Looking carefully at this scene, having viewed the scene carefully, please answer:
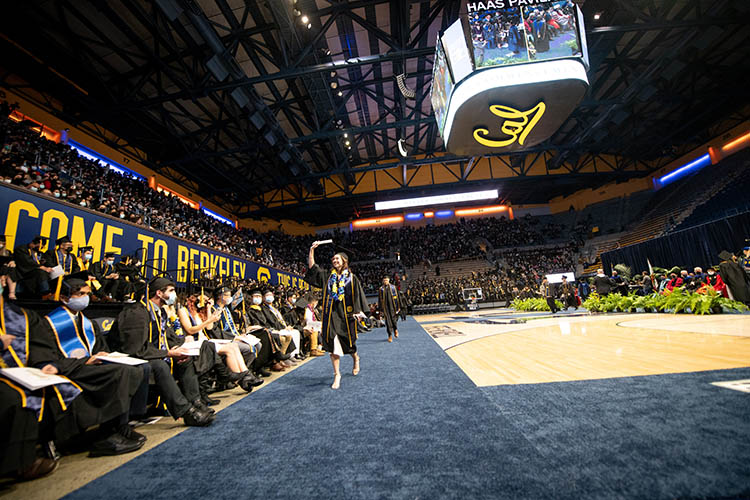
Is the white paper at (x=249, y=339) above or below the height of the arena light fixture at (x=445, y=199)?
below

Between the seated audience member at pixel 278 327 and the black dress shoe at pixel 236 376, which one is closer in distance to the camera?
the black dress shoe at pixel 236 376

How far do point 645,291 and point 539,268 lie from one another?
10.5 m

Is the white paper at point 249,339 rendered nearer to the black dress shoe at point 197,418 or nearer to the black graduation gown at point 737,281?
the black dress shoe at point 197,418

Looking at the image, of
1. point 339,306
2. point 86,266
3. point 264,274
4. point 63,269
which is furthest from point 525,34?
point 264,274

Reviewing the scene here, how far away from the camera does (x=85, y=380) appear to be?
1.93m

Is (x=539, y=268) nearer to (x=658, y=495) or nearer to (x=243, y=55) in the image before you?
(x=243, y=55)

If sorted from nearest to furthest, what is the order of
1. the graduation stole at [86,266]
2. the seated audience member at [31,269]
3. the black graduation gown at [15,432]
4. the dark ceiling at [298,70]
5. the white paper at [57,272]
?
the black graduation gown at [15,432]
the white paper at [57,272]
the seated audience member at [31,269]
the graduation stole at [86,266]
the dark ceiling at [298,70]

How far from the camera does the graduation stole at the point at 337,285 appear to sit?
356cm

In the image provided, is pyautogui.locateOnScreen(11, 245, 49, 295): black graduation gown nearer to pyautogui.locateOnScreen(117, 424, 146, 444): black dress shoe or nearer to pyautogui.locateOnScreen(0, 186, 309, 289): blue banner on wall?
pyautogui.locateOnScreen(0, 186, 309, 289): blue banner on wall

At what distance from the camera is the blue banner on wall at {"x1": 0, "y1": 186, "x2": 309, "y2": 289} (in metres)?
5.84

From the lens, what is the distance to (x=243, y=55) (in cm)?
939

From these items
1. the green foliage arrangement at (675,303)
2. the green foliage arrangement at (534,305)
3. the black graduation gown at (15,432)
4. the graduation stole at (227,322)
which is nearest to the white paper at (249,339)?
the graduation stole at (227,322)

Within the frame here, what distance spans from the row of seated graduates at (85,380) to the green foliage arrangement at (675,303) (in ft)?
30.4

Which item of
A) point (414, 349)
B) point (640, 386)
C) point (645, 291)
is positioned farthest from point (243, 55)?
point (645, 291)
